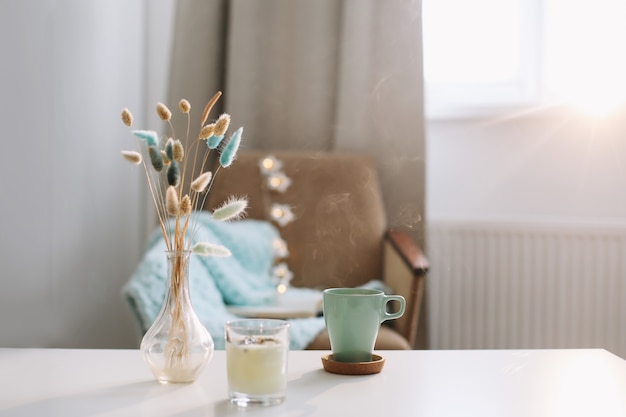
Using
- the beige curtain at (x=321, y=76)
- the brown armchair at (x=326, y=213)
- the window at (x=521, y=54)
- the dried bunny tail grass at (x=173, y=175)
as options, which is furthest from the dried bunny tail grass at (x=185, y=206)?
the window at (x=521, y=54)

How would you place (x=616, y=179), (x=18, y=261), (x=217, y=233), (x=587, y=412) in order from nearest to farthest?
(x=587, y=412) → (x=18, y=261) → (x=217, y=233) → (x=616, y=179)

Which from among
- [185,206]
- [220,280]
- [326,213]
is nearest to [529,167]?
Answer: [326,213]

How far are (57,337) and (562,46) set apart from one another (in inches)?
61.3

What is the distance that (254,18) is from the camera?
2.19m

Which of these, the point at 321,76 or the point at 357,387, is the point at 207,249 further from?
the point at 321,76

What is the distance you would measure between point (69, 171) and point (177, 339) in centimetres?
118

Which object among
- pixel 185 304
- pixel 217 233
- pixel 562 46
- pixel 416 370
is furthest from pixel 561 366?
pixel 562 46

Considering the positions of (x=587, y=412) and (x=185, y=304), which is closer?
(x=587, y=412)

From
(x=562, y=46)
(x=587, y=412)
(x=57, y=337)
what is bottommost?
(x=57, y=337)

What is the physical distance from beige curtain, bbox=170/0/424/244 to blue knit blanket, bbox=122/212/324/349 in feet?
1.31

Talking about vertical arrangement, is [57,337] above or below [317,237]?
below

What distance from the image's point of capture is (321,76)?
2.20 m

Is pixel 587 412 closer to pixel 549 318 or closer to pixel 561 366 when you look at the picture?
pixel 561 366

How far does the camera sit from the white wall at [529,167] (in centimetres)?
212
